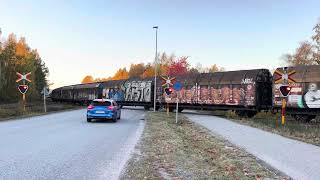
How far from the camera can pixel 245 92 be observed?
32.1m

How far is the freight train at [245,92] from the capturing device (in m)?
27.1

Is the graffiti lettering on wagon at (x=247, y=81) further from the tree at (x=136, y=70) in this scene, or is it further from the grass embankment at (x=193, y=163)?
the tree at (x=136, y=70)

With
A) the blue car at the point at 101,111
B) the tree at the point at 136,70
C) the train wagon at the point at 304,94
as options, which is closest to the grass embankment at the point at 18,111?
the blue car at the point at 101,111

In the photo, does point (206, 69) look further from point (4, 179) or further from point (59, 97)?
point (4, 179)

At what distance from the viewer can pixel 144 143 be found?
1347 centimetres

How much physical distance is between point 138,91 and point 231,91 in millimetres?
16708

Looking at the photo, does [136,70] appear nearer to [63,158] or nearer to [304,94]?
[304,94]

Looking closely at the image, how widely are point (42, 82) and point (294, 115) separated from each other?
287ft

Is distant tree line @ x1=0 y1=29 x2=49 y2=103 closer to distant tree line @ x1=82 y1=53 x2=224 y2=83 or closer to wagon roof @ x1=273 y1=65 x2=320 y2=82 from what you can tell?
distant tree line @ x1=82 y1=53 x2=224 y2=83

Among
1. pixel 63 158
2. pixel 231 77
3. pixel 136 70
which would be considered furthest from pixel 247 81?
pixel 136 70

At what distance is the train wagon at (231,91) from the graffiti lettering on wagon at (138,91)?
7.64 m

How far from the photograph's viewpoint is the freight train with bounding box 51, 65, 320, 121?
27.1m

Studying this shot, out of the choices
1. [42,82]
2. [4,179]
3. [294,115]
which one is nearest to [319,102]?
[294,115]

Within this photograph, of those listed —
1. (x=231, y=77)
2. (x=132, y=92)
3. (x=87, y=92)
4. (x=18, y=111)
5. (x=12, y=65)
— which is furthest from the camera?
(x=12, y=65)
